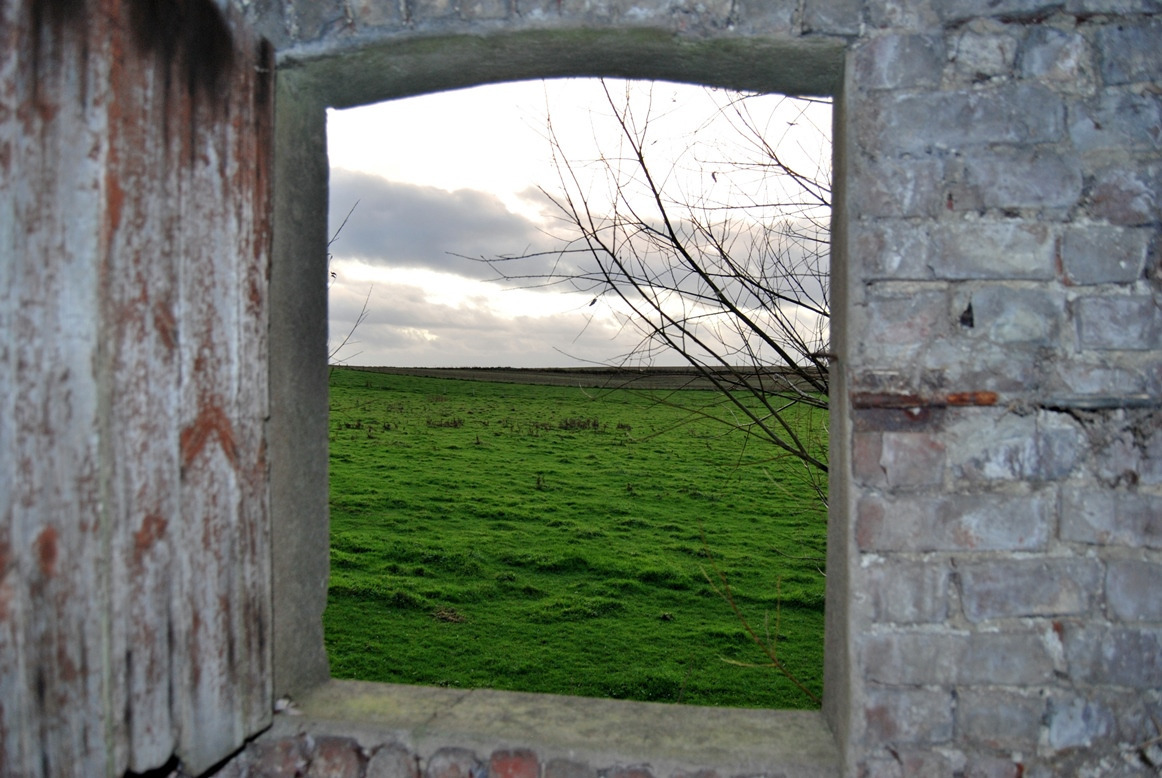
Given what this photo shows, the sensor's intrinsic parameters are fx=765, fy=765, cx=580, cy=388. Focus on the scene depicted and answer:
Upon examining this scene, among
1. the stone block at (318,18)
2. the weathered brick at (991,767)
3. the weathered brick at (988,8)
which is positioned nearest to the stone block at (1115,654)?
the weathered brick at (991,767)

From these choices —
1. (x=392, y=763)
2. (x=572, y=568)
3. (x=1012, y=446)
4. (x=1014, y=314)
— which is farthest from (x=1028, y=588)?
(x=572, y=568)

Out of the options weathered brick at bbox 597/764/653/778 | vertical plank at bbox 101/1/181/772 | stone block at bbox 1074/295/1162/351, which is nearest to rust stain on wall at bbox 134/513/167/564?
vertical plank at bbox 101/1/181/772

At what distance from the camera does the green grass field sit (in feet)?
18.1

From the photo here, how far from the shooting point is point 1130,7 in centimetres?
175

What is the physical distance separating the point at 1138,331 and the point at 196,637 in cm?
221

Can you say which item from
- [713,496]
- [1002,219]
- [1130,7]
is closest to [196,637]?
[1002,219]

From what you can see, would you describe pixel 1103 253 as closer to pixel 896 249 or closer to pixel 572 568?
pixel 896 249

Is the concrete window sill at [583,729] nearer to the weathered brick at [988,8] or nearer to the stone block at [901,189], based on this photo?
the stone block at [901,189]

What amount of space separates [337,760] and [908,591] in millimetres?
1437

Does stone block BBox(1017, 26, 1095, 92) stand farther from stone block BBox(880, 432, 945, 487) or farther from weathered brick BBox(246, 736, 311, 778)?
weathered brick BBox(246, 736, 311, 778)

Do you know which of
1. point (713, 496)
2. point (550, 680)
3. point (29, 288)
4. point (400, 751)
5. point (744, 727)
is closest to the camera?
point (29, 288)

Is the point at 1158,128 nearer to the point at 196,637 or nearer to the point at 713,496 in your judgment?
the point at 196,637

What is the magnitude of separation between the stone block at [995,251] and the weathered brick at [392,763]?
5.60 ft

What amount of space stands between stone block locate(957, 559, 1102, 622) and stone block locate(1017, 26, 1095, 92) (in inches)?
42.7
